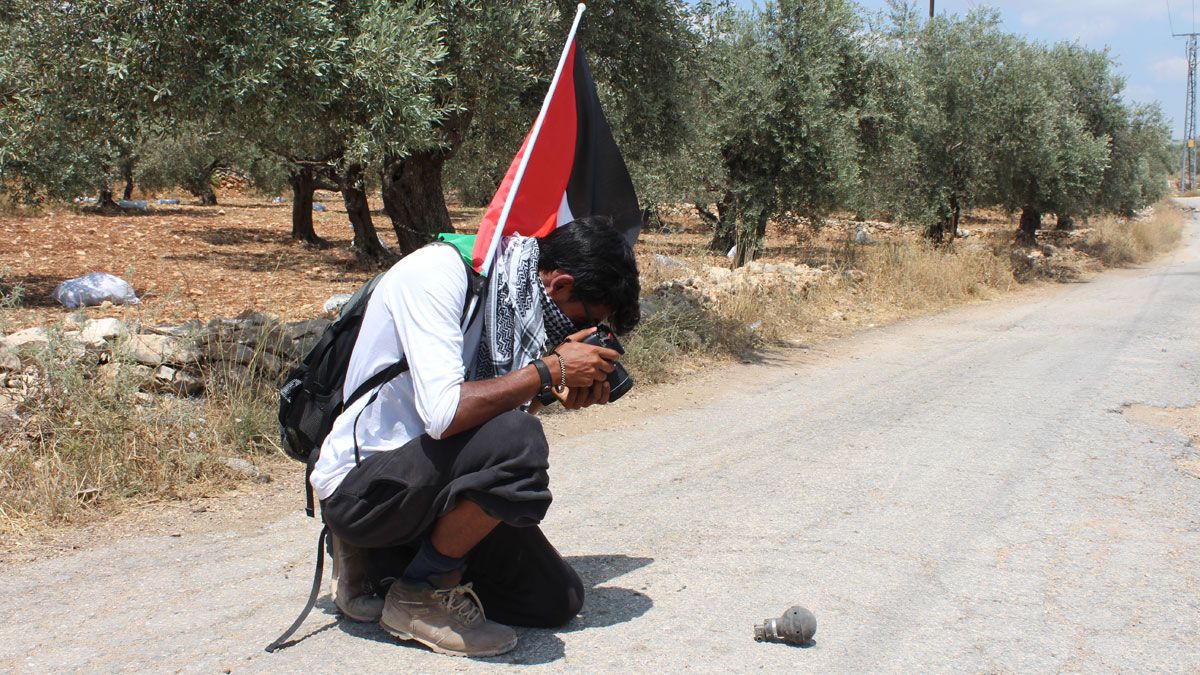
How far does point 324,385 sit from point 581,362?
35.0 inches

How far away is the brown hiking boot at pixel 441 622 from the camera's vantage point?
3.05m

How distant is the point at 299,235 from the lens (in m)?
17.0

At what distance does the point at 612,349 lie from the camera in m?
3.09

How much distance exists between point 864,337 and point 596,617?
27.7 feet

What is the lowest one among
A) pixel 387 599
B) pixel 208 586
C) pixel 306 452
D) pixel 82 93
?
pixel 208 586

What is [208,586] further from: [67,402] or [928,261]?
[928,261]

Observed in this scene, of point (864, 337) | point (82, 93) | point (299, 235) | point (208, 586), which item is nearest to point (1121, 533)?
point (208, 586)

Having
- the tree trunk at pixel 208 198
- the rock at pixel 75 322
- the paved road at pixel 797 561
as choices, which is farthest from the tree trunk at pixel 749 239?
the tree trunk at pixel 208 198

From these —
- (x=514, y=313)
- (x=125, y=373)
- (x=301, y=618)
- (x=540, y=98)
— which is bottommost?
(x=301, y=618)

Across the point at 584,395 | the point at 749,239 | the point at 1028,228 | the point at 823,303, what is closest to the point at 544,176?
the point at 584,395

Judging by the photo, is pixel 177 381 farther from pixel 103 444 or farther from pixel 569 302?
pixel 569 302

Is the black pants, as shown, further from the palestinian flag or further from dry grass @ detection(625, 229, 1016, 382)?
dry grass @ detection(625, 229, 1016, 382)

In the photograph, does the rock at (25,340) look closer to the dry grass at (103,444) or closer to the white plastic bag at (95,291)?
the dry grass at (103,444)

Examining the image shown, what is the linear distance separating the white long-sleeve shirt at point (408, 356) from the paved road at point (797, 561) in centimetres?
69
